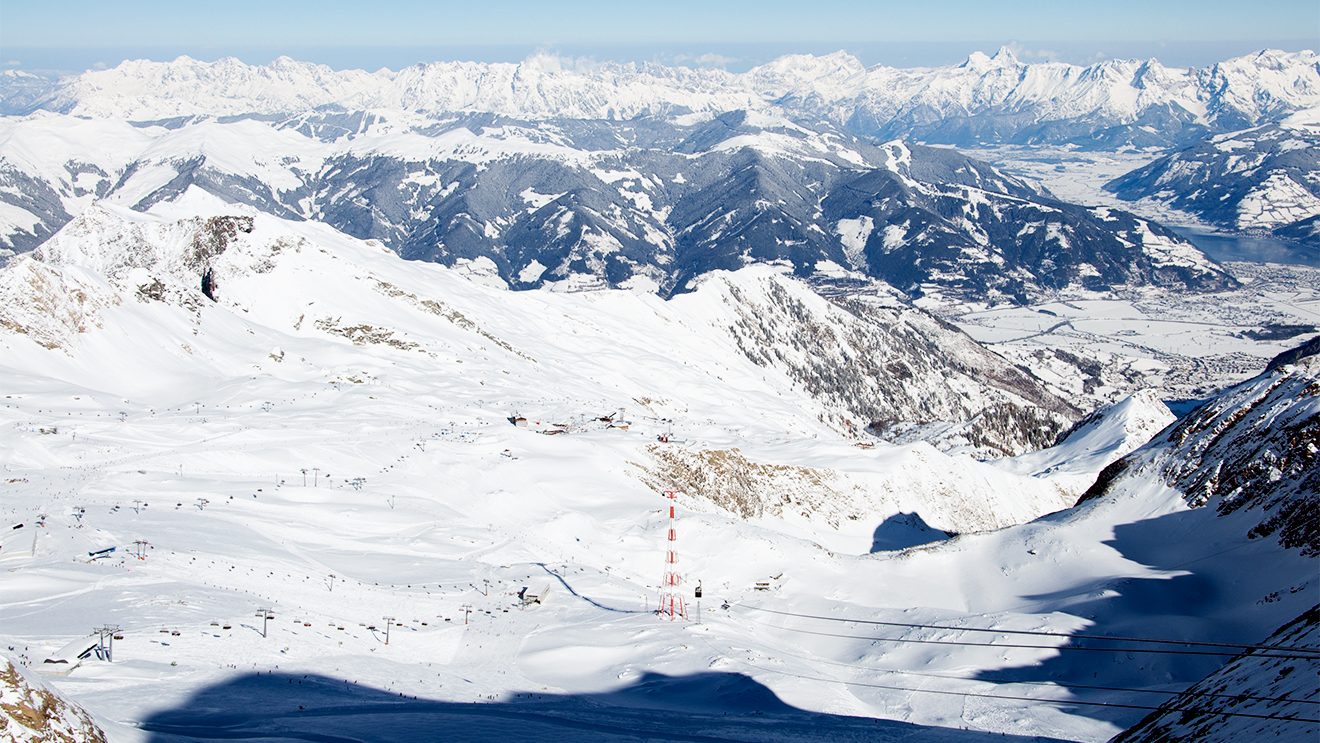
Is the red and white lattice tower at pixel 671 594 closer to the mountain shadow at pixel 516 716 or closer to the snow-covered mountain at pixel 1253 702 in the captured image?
the mountain shadow at pixel 516 716

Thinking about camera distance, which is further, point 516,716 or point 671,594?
point 671,594

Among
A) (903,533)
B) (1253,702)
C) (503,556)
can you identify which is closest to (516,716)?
(1253,702)

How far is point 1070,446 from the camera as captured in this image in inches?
5285

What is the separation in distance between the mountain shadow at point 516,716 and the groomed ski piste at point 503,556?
0.19m

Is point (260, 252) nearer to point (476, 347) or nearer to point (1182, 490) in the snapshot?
point (476, 347)

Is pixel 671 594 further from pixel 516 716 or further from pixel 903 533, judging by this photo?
pixel 903 533

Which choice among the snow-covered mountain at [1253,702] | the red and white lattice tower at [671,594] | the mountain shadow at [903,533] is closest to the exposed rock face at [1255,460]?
the mountain shadow at [903,533]

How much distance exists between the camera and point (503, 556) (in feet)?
177

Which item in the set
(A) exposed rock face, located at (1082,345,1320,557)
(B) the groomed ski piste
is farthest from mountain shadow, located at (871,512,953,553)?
(A) exposed rock face, located at (1082,345,1320,557)

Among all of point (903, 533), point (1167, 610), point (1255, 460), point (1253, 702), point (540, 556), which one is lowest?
point (903, 533)

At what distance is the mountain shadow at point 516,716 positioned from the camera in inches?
1040

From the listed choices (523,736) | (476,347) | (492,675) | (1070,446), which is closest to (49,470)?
(492,675)

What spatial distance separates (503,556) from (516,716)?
903 inches

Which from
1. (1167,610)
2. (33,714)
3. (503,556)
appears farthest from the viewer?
(503,556)
